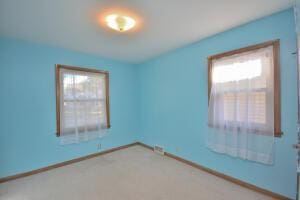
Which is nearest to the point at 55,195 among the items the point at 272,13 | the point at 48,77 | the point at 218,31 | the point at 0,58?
the point at 48,77

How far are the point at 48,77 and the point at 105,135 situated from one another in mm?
1722

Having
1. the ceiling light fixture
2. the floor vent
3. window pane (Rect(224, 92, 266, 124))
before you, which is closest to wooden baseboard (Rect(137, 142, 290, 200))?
the floor vent

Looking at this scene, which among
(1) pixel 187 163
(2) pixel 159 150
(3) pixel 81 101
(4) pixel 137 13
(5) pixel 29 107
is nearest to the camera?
(4) pixel 137 13

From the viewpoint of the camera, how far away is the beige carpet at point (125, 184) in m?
1.93

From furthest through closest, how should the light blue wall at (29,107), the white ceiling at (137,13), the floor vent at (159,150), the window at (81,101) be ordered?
the floor vent at (159,150) → the window at (81,101) → the light blue wall at (29,107) → the white ceiling at (137,13)

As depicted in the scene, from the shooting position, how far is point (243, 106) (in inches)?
81.9

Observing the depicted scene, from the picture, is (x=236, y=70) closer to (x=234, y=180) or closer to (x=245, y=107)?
(x=245, y=107)

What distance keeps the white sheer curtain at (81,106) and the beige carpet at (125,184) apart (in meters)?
0.65

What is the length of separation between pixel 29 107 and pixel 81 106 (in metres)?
0.86

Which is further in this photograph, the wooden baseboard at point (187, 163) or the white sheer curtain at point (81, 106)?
the white sheer curtain at point (81, 106)

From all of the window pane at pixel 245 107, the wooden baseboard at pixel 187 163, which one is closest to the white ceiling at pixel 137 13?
the window pane at pixel 245 107

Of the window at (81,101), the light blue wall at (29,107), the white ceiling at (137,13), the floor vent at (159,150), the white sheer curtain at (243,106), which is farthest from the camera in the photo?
the floor vent at (159,150)

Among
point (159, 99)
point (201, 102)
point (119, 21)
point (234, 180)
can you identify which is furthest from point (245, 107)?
point (119, 21)

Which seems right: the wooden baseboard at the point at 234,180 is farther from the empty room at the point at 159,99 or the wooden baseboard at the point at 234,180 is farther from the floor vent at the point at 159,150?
the floor vent at the point at 159,150
